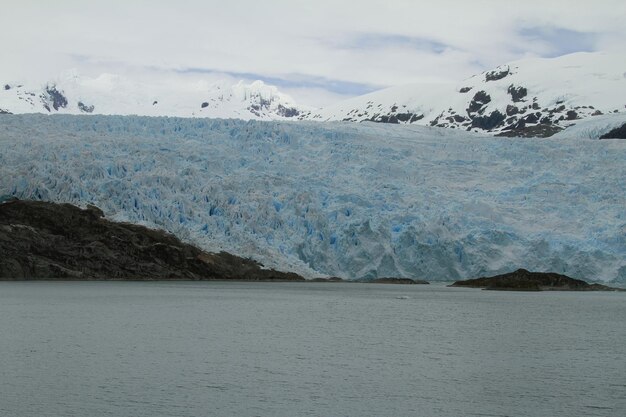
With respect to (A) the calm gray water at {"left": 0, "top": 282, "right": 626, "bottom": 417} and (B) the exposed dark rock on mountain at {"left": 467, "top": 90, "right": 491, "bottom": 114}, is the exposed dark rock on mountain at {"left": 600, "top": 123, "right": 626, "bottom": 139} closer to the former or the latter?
(A) the calm gray water at {"left": 0, "top": 282, "right": 626, "bottom": 417}

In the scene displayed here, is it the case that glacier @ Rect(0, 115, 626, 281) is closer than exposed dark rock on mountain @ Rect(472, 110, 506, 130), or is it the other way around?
glacier @ Rect(0, 115, 626, 281)

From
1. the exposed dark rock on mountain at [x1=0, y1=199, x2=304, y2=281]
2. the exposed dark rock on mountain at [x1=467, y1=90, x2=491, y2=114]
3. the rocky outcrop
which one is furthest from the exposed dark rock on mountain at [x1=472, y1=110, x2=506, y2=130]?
the exposed dark rock on mountain at [x1=0, y1=199, x2=304, y2=281]

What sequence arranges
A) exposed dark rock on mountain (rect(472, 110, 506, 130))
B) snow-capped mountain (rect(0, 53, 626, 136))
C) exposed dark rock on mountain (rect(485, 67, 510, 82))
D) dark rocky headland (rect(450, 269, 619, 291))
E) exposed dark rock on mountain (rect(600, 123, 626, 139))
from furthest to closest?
1. exposed dark rock on mountain (rect(485, 67, 510, 82))
2. exposed dark rock on mountain (rect(472, 110, 506, 130))
3. snow-capped mountain (rect(0, 53, 626, 136))
4. exposed dark rock on mountain (rect(600, 123, 626, 139))
5. dark rocky headland (rect(450, 269, 619, 291))

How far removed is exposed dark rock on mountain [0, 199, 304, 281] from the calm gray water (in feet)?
24.7

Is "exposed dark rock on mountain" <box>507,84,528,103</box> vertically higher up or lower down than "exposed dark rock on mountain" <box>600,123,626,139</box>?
higher up

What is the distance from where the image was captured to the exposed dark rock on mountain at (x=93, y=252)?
38.5 m

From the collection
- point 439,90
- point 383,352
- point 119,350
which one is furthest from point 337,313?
point 439,90

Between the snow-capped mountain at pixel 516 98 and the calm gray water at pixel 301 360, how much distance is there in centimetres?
7015

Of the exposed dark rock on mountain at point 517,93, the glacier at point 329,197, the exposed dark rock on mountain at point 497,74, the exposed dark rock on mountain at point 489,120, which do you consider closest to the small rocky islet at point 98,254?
the glacier at point 329,197

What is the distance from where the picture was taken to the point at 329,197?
43750 mm

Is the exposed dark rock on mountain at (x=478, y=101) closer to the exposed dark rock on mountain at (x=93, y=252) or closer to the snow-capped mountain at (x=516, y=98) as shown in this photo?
the snow-capped mountain at (x=516, y=98)

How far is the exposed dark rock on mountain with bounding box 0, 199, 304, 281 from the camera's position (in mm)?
38500

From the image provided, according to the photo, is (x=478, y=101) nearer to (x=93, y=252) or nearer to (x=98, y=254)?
(x=98, y=254)

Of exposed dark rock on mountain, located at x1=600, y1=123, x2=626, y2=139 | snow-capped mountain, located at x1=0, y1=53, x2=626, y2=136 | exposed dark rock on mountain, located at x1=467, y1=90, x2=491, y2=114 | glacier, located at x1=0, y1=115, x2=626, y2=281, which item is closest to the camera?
glacier, located at x1=0, y1=115, x2=626, y2=281
